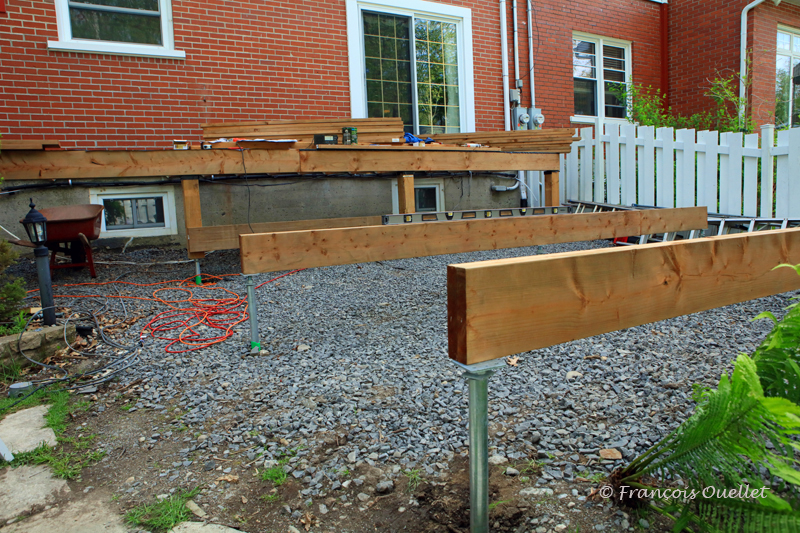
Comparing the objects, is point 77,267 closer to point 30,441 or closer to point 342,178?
point 342,178

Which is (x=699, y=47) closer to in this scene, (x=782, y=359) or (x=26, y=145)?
(x=782, y=359)

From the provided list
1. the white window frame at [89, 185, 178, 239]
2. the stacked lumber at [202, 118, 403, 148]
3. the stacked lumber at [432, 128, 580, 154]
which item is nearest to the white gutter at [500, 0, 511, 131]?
the stacked lumber at [432, 128, 580, 154]

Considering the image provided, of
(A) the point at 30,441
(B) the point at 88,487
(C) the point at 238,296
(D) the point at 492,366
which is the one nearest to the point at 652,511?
(D) the point at 492,366

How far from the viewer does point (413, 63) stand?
9.16 meters

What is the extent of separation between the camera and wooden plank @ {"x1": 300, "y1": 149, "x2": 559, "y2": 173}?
5906 mm

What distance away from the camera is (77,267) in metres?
5.95

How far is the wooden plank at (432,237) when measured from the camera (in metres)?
3.44

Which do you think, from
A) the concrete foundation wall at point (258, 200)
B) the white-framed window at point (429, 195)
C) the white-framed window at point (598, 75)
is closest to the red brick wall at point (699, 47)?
the white-framed window at point (598, 75)

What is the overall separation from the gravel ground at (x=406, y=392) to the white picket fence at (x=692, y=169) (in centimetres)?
244

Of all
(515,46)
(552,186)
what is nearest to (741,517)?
(552,186)

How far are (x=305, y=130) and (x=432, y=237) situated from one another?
3758 millimetres

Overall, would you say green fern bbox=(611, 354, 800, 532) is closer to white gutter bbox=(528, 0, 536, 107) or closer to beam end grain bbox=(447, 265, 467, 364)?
beam end grain bbox=(447, 265, 467, 364)

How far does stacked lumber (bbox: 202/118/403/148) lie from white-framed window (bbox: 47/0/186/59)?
1595 mm

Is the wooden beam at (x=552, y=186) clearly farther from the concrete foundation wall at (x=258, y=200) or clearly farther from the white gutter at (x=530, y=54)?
the white gutter at (x=530, y=54)
